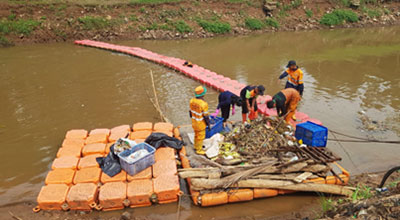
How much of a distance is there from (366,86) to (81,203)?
10.1 meters

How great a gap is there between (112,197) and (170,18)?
18.7m

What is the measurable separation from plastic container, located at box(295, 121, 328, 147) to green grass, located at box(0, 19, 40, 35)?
18419 millimetres

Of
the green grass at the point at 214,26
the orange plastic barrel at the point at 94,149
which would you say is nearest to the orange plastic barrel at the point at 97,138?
the orange plastic barrel at the point at 94,149

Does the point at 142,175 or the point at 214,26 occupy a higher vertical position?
the point at 214,26

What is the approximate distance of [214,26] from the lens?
21.0 meters

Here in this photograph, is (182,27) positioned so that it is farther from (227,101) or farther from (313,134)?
(313,134)

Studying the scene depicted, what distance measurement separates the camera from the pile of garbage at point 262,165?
186 inches

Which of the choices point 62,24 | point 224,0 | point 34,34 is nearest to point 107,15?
point 62,24

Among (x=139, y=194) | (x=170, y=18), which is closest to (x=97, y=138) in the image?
(x=139, y=194)

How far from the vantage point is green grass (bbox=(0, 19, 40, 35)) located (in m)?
17.1

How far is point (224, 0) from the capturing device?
23.8 metres

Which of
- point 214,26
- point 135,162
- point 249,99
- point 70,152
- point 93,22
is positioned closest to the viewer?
point 135,162

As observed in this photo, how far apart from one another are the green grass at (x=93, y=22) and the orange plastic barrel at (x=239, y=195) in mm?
17916

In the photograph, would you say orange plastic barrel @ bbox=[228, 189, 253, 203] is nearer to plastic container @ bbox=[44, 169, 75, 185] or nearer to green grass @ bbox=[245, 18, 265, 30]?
plastic container @ bbox=[44, 169, 75, 185]
